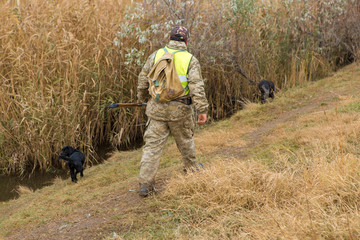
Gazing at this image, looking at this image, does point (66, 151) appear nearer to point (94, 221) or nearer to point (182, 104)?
point (94, 221)

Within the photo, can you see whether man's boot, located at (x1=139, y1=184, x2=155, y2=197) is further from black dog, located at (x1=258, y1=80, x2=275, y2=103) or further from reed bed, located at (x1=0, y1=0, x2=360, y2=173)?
black dog, located at (x1=258, y1=80, x2=275, y2=103)

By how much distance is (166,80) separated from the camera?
12.4 ft

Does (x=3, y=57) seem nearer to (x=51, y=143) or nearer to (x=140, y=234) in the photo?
(x=51, y=143)

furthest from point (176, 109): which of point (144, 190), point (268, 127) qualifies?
A: point (268, 127)

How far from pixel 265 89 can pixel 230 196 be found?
4930 millimetres

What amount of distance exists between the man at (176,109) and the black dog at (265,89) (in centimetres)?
417

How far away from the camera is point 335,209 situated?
2.67 metres

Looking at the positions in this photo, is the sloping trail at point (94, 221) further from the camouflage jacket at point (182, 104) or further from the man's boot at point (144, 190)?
the camouflage jacket at point (182, 104)

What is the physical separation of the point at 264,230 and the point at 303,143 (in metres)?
2.54

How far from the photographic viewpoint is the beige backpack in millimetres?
3773

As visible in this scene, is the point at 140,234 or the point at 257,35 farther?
the point at 257,35

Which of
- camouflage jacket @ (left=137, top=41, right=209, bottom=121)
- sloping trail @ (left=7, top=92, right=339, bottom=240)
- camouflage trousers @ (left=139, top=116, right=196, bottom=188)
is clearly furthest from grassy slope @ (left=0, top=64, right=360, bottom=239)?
camouflage jacket @ (left=137, top=41, right=209, bottom=121)

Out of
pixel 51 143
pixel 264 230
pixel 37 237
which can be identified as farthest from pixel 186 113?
pixel 51 143

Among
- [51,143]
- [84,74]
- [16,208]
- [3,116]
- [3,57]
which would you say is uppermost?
[3,57]
